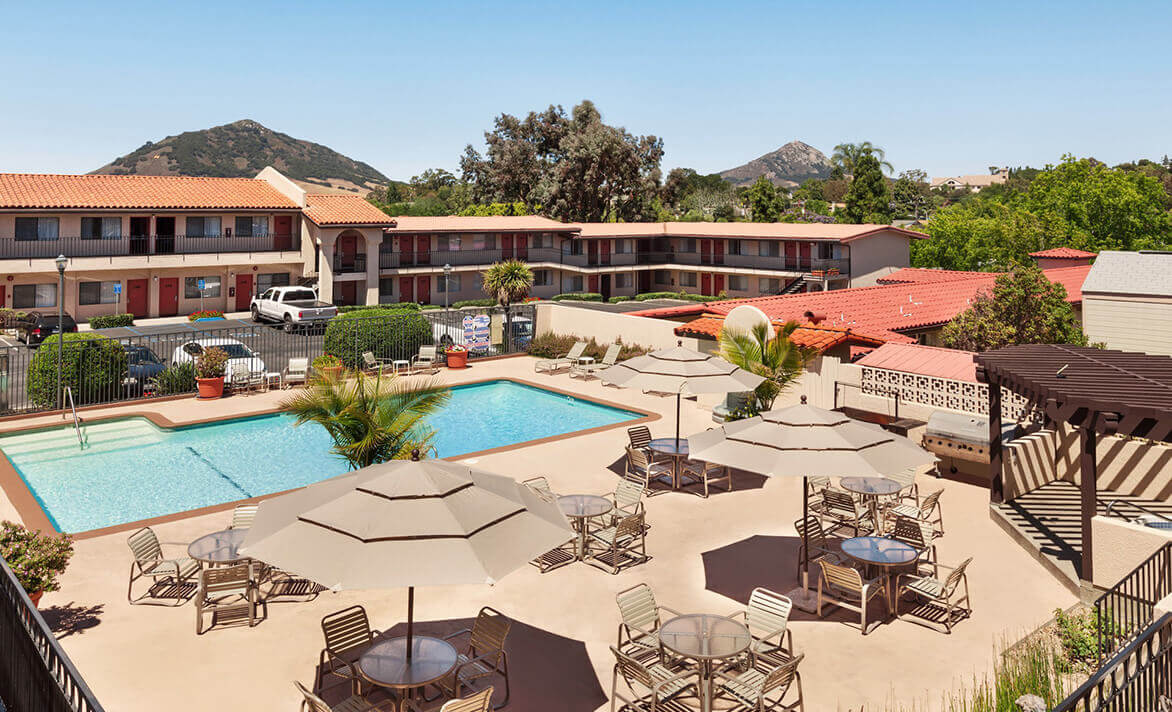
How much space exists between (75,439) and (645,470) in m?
14.0

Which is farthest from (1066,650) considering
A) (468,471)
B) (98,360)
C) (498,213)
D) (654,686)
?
(498,213)

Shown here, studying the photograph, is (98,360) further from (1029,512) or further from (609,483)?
(1029,512)

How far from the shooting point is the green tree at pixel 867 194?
90.9 m

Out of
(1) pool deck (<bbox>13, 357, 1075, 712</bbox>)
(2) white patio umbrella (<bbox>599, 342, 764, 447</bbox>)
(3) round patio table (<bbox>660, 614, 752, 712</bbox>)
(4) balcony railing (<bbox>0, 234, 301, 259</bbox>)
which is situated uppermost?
(4) balcony railing (<bbox>0, 234, 301, 259</bbox>)

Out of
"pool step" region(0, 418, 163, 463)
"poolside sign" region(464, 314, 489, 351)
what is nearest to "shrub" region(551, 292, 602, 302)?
"poolside sign" region(464, 314, 489, 351)

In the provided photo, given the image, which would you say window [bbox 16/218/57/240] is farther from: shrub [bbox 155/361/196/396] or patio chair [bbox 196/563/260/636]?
patio chair [bbox 196/563/260/636]

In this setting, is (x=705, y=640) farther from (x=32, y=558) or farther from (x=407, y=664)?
(x=32, y=558)

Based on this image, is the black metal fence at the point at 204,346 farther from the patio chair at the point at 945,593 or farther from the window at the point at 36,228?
the patio chair at the point at 945,593

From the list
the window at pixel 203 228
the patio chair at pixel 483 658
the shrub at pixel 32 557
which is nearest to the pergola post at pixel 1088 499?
the patio chair at pixel 483 658

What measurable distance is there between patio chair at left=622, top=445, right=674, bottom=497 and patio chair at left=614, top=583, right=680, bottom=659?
21.3 feet

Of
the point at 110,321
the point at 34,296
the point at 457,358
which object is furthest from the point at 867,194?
the point at 34,296

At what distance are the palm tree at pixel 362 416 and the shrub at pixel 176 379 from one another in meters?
13.5

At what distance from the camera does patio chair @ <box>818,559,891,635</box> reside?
31.7 feet

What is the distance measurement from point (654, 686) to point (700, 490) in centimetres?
817
